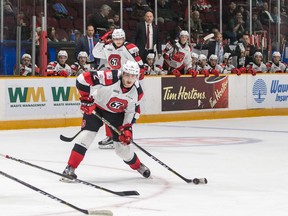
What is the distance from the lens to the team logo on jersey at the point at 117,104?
7652 mm

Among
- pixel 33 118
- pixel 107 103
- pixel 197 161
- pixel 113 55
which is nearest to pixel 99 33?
pixel 33 118

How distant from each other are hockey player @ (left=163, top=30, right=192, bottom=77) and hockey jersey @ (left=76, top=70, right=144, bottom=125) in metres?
7.69

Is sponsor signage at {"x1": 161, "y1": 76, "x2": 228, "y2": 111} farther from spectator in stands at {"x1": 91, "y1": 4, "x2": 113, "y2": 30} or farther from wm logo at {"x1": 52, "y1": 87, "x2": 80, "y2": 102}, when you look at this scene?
spectator in stands at {"x1": 91, "y1": 4, "x2": 113, "y2": 30}

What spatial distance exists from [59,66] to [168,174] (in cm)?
652

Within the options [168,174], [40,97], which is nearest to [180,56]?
[40,97]

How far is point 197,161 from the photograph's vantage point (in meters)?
9.04

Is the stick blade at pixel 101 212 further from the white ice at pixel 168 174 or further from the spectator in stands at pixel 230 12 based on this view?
the spectator in stands at pixel 230 12

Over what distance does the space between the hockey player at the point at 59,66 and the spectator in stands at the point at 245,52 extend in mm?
Result: 4045

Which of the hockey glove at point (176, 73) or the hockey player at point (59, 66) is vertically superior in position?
the hockey player at point (59, 66)

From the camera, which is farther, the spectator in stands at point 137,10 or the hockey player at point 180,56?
the spectator in stands at point 137,10

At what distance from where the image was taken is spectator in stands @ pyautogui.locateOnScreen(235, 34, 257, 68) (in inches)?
677

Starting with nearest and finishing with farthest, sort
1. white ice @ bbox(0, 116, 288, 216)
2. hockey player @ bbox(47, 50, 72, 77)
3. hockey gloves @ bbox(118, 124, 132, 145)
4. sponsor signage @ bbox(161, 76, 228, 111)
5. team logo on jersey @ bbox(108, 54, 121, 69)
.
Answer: white ice @ bbox(0, 116, 288, 216) → hockey gloves @ bbox(118, 124, 132, 145) → team logo on jersey @ bbox(108, 54, 121, 69) → hockey player @ bbox(47, 50, 72, 77) → sponsor signage @ bbox(161, 76, 228, 111)

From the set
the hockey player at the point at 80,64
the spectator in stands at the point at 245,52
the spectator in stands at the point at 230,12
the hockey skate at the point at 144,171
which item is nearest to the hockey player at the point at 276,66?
the spectator in stands at the point at 245,52

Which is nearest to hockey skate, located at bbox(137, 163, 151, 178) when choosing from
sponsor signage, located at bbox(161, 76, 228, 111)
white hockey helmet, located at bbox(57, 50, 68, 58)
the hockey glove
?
sponsor signage, located at bbox(161, 76, 228, 111)
